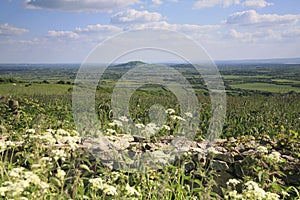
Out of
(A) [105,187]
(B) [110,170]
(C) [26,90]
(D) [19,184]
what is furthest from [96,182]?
(C) [26,90]

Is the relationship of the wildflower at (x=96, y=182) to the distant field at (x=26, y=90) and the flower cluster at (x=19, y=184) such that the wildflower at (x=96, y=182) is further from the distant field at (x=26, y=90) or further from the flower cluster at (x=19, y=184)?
the distant field at (x=26, y=90)

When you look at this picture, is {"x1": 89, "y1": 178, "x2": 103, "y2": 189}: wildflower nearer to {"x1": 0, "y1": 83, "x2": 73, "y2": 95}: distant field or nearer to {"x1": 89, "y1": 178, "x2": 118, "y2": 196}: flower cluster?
{"x1": 89, "y1": 178, "x2": 118, "y2": 196}: flower cluster

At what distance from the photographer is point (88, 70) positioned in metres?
7.74

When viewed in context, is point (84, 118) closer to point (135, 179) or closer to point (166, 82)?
point (166, 82)

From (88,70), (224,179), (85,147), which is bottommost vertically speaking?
(224,179)

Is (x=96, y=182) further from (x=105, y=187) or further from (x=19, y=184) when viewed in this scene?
(x=19, y=184)

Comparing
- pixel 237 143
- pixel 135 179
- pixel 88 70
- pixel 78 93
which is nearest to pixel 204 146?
pixel 237 143

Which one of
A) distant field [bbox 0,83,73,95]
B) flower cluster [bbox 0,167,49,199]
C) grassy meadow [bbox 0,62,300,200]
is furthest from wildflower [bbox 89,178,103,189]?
distant field [bbox 0,83,73,95]

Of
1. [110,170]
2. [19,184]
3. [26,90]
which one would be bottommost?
[26,90]

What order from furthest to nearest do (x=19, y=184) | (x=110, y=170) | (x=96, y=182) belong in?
(x=110, y=170) < (x=96, y=182) < (x=19, y=184)

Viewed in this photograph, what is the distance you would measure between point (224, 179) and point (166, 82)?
18.1 feet

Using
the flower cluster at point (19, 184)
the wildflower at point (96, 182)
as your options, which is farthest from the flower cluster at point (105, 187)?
the flower cluster at point (19, 184)

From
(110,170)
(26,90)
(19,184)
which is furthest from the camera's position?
(26,90)

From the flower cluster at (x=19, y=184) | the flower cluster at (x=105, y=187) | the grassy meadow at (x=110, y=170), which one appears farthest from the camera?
the grassy meadow at (x=110, y=170)
